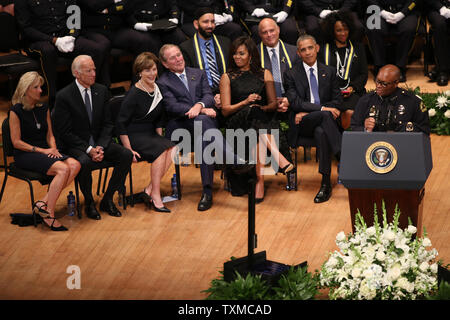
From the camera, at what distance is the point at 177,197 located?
7398 mm

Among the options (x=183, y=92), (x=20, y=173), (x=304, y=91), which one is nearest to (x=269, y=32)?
(x=304, y=91)

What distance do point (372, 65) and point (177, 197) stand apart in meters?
4.16

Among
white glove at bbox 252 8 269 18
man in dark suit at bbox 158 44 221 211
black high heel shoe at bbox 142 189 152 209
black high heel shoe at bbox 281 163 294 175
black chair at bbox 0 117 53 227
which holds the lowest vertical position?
black high heel shoe at bbox 142 189 152 209

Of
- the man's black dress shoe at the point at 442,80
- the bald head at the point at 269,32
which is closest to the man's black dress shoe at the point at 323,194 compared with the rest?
the bald head at the point at 269,32

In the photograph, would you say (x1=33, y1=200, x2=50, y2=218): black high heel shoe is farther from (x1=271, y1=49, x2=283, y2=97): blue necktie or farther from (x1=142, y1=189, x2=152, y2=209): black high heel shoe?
(x1=271, y1=49, x2=283, y2=97): blue necktie

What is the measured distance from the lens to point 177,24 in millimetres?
9070

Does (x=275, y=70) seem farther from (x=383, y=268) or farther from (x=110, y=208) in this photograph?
(x=383, y=268)

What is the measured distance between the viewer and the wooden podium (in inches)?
206

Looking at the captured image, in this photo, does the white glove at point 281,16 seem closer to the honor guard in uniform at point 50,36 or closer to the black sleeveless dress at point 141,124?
the honor guard in uniform at point 50,36

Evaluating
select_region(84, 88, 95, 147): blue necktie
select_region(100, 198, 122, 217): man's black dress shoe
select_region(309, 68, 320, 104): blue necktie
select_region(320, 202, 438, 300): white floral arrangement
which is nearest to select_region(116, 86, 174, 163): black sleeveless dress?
select_region(84, 88, 95, 147): blue necktie

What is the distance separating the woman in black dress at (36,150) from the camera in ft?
→ 22.0

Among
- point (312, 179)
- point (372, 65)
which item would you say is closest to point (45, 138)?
point (312, 179)

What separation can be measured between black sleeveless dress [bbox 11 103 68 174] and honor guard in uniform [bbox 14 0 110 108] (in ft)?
5.66

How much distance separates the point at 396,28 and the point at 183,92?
10.9 feet
